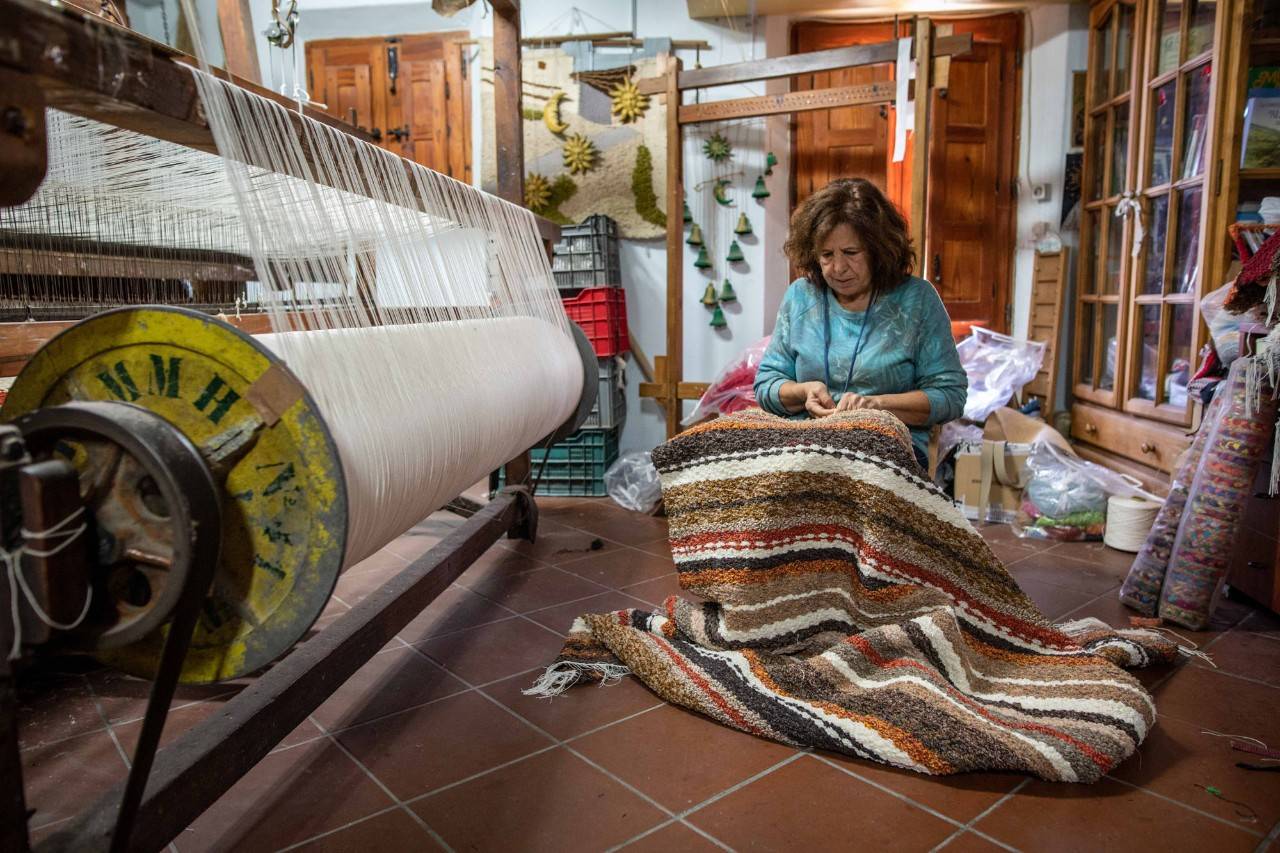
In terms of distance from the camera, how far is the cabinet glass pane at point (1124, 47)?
3.71m

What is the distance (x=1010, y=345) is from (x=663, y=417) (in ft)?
5.54

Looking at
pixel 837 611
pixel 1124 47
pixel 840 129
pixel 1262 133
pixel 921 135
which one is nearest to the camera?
pixel 837 611

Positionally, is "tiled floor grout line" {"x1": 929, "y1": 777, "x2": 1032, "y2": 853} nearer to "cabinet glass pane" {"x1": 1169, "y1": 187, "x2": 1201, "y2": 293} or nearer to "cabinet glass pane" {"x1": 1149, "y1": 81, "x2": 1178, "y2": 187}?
"cabinet glass pane" {"x1": 1169, "y1": 187, "x2": 1201, "y2": 293}

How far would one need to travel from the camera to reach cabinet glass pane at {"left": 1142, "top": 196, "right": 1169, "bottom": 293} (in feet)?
11.0

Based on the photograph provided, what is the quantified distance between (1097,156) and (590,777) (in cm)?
386

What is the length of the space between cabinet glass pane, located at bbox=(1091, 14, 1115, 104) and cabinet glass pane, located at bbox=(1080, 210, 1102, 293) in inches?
21.0

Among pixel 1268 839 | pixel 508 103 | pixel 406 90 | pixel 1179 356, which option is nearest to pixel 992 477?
pixel 1179 356

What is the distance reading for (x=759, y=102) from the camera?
11.8 ft

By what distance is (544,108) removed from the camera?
13.9 feet

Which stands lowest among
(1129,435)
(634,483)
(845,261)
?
(634,483)

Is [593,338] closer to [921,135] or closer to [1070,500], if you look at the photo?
[921,135]

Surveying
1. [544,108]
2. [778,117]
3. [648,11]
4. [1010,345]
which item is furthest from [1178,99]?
[544,108]

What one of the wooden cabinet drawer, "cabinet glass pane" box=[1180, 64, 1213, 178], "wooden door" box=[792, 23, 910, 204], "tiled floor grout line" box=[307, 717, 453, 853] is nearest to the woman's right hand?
"tiled floor grout line" box=[307, 717, 453, 853]

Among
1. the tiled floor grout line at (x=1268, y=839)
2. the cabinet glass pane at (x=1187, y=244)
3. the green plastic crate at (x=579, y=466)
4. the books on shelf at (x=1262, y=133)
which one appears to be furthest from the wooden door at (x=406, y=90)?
the tiled floor grout line at (x=1268, y=839)
